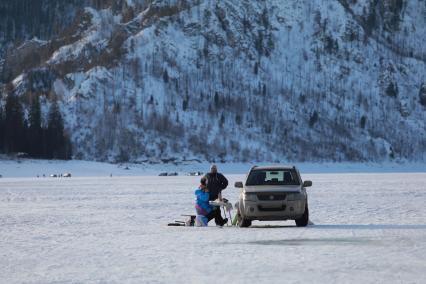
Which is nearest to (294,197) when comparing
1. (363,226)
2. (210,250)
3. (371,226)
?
(363,226)

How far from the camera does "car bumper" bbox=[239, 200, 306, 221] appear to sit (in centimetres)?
2798

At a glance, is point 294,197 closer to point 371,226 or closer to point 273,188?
point 273,188

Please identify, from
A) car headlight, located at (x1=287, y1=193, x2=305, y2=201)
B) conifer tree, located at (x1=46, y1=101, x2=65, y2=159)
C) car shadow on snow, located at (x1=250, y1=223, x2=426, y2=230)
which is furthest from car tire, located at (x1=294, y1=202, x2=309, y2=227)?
conifer tree, located at (x1=46, y1=101, x2=65, y2=159)

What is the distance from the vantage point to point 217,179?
29359 mm

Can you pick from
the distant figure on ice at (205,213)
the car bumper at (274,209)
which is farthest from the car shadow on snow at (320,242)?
the distant figure on ice at (205,213)

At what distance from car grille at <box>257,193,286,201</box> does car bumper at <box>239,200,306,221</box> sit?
13 cm

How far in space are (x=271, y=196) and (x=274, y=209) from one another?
0.43 metres

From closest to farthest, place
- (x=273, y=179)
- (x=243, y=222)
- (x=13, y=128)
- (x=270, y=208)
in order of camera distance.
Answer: (x=270, y=208)
(x=243, y=222)
(x=273, y=179)
(x=13, y=128)

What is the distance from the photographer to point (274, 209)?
2811cm

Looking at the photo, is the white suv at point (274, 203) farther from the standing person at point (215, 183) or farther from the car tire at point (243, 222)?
the standing person at point (215, 183)

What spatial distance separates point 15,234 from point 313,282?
13836mm

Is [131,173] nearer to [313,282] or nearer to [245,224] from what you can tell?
[245,224]

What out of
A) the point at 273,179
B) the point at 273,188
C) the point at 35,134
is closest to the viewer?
the point at 273,188

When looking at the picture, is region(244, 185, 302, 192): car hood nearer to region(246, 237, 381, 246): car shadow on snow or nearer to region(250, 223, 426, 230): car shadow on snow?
region(250, 223, 426, 230): car shadow on snow
